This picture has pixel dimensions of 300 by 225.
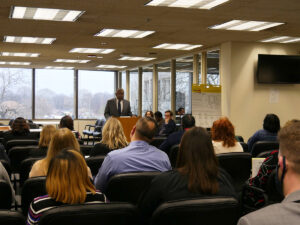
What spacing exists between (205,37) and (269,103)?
2.62 meters

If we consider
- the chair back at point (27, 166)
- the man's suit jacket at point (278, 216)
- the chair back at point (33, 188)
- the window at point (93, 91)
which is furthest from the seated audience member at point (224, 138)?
the window at point (93, 91)

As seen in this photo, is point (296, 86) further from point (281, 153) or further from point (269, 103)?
point (281, 153)

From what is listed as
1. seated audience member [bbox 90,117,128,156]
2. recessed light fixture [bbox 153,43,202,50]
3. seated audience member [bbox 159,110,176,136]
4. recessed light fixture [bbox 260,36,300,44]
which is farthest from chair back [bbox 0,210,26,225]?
recessed light fixture [bbox 153,43,202,50]

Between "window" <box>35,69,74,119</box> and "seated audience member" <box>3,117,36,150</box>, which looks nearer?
"seated audience member" <box>3,117,36,150</box>

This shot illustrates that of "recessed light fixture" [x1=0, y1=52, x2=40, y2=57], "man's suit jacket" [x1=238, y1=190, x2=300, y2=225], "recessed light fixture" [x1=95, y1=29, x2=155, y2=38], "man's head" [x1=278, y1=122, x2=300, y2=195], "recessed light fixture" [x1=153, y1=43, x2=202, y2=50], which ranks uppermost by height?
"recessed light fixture" [x1=95, y1=29, x2=155, y2=38]

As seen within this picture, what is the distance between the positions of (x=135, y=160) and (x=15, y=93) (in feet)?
45.5

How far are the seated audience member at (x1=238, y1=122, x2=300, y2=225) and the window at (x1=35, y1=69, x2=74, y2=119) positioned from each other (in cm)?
1596

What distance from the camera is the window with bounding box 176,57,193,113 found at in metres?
12.3

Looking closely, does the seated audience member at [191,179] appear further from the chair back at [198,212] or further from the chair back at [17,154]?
the chair back at [17,154]

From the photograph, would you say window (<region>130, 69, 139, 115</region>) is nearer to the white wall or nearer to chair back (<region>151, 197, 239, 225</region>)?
the white wall

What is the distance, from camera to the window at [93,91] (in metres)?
17.0

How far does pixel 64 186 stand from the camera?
6.97 ft

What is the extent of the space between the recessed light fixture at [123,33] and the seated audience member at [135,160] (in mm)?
5151

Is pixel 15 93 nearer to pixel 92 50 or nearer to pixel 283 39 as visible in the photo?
pixel 92 50
